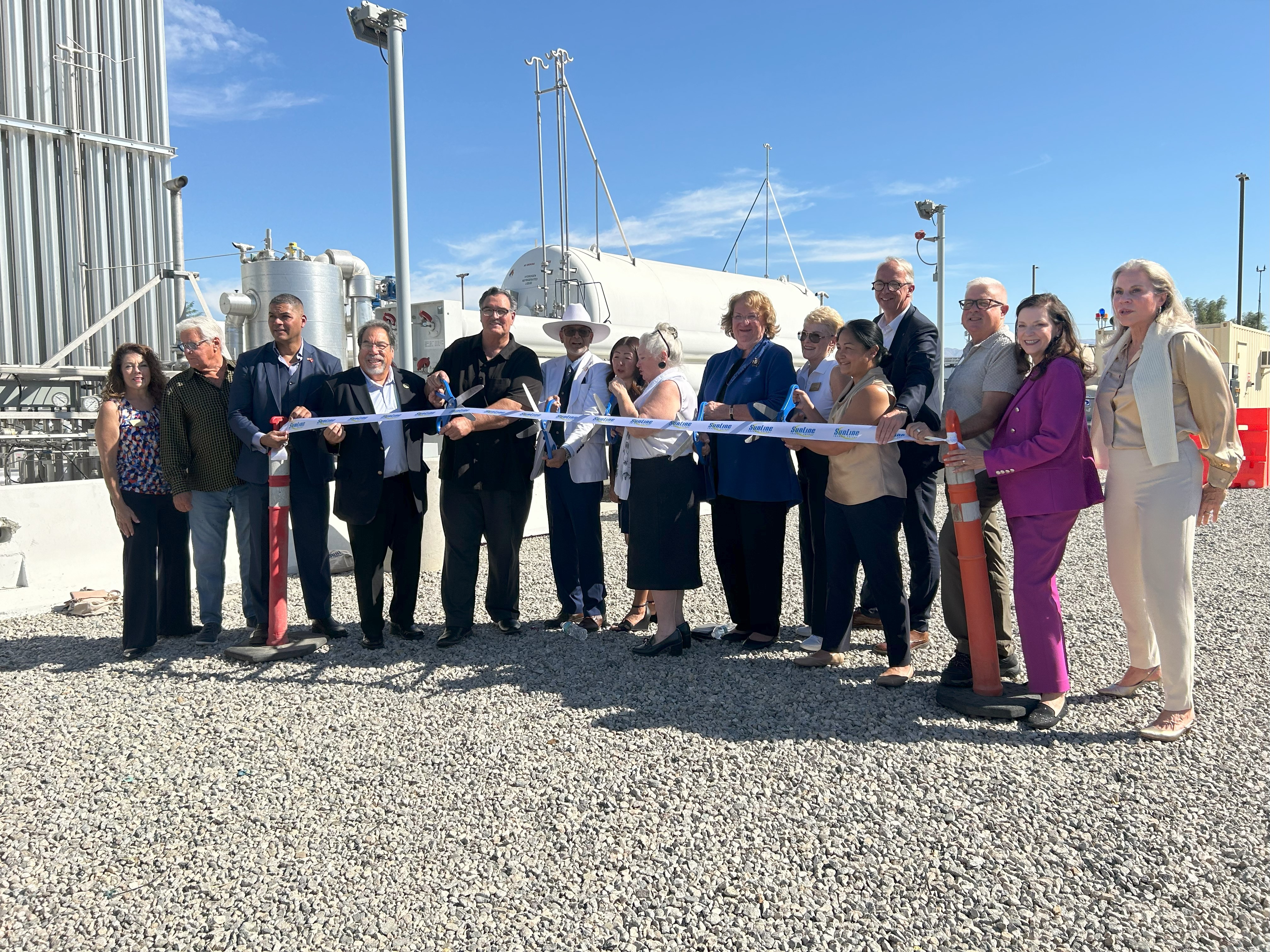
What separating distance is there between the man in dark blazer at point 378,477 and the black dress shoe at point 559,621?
828 millimetres

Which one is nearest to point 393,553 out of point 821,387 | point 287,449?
point 287,449

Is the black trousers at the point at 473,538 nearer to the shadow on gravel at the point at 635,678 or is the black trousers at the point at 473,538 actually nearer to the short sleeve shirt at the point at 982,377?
the shadow on gravel at the point at 635,678

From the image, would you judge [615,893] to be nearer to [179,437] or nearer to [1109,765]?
[1109,765]

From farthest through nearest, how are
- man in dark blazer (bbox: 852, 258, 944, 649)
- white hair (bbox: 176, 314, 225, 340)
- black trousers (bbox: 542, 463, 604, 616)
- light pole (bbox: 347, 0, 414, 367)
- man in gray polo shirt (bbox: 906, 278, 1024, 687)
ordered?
light pole (bbox: 347, 0, 414, 367)
black trousers (bbox: 542, 463, 604, 616)
white hair (bbox: 176, 314, 225, 340)
man in dark blazer (bbox: 852, 258, 944, 649)
man in gray polo shirt (bbox: 906, 278, 1024, 687)

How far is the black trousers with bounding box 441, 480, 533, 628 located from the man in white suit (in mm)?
275

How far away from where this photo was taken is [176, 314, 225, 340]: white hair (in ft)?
17.9

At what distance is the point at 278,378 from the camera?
5430 mm

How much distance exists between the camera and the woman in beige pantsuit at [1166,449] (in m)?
3.62

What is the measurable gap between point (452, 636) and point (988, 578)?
309 centimetres

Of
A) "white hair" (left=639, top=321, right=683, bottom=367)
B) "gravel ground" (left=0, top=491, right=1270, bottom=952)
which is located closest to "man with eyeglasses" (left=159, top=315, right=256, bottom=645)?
"gravel ground" (left=0, top=491, right=1270, bottom=952)

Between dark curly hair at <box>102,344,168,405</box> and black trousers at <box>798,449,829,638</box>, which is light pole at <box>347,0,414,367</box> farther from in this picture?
black trousers at <box>798,449,829,638</box>

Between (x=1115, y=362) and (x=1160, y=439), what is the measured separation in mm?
473

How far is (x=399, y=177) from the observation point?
7.75m

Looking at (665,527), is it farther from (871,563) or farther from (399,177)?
(399,177)
